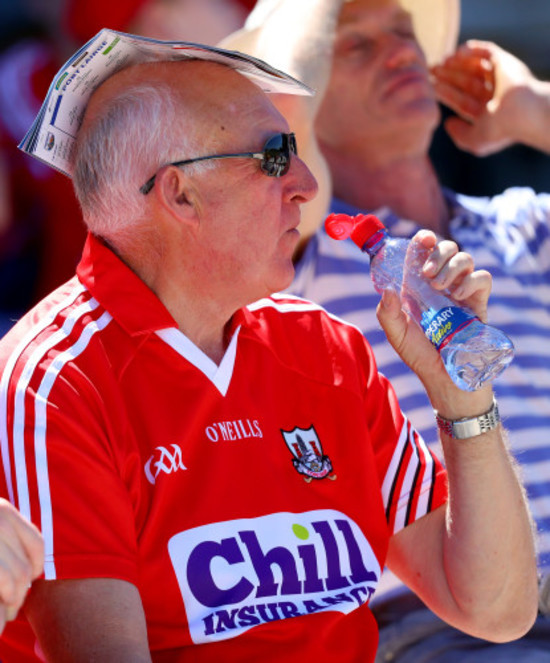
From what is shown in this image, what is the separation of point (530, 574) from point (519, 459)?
0.78m

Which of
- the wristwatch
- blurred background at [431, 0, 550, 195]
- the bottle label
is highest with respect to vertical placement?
the bottle label

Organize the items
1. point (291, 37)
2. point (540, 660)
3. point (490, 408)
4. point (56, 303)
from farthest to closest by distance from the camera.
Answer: point (291, 37), point (540, 660), point (490, 408), point (56, 303)

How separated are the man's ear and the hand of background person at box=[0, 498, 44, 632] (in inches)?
31.2

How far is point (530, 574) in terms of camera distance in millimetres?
2250

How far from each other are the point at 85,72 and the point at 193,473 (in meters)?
0.77

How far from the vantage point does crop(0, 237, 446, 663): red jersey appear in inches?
71.9

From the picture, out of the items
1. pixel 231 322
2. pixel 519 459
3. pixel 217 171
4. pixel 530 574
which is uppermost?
pixel 217 171

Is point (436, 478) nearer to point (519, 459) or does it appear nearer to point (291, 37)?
point (519, 459)

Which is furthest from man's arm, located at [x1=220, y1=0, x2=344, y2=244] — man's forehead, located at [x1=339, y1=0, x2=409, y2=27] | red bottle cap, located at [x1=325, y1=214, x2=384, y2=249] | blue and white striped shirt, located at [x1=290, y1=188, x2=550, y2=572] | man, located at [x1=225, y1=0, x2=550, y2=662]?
red bottle cap, located at [x1=325, y1=214, x2=384, y2=249]

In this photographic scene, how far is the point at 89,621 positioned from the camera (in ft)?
5.71

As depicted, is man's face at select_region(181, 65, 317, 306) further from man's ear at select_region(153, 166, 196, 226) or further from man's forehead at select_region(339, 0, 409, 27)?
man's forehead at select_region(339, 0, 409, 27)

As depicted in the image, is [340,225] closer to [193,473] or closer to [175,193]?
[175,193]

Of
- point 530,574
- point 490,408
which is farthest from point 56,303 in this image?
point 530,574

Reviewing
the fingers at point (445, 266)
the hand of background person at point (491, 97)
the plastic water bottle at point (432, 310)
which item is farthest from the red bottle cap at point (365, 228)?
the hand of background person at point (491, 97)
